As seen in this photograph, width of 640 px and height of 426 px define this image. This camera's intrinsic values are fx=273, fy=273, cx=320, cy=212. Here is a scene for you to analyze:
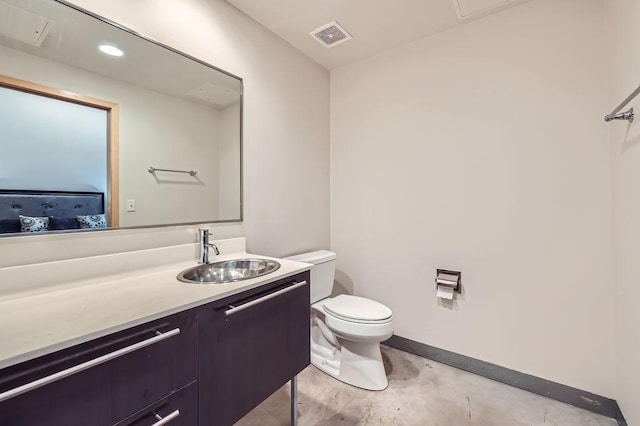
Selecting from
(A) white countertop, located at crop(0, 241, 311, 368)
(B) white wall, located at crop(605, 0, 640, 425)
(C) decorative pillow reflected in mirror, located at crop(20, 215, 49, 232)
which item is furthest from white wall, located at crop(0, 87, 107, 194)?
(B) white wall, located at crop(605, 0, 640, 425)

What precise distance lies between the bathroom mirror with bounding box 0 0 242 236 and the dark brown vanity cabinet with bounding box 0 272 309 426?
66cm

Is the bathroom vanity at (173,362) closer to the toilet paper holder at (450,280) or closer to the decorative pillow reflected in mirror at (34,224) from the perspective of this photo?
the decorative pillow reflected in mirror at (34,224)

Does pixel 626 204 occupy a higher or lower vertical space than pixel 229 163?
lower

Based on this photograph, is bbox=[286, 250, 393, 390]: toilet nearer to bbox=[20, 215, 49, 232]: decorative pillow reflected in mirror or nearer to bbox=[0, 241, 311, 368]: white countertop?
bbox=[0, 241, 311, 368]: white countertop

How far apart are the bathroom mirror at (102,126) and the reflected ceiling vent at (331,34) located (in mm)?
750

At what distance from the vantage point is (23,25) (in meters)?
1.03

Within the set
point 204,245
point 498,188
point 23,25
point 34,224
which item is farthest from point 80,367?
point 498,188

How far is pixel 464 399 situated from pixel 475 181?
1.36m

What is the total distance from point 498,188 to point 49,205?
233cm

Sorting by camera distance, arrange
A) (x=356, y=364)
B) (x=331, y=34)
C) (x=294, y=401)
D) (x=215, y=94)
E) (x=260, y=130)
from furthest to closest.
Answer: (x=331, y=34), (x=260, y=130), (x=356, y=364), (x=215, y=94), (x=294, y=401)

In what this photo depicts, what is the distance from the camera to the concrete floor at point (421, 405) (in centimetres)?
146

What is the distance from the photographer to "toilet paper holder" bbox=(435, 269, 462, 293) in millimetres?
1885

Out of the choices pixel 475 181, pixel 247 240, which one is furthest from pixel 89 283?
pixel 475 181

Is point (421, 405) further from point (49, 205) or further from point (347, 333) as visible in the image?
point (49, 205)
